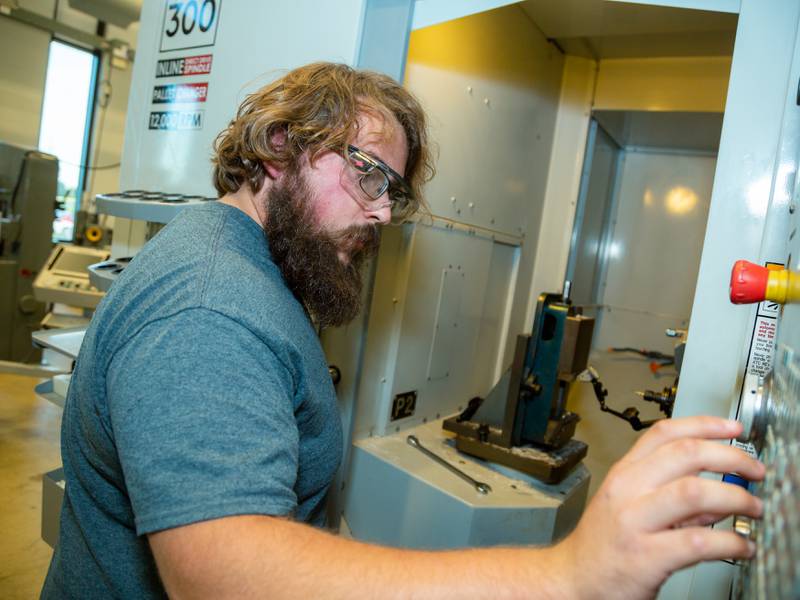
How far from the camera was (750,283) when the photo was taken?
1.71ft

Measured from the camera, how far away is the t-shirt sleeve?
528mm

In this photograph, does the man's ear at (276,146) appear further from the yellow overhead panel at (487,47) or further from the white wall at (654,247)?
the white wall at (654,247)

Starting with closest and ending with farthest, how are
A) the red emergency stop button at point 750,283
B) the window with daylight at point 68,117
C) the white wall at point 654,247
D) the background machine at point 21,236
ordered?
1. the red emergency stop button at point 750,283
2. the white wall at point 654,247
3. the background machine at point 21,236
4. the window with daylight at point 68,117

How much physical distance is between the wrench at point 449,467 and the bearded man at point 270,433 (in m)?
0.64

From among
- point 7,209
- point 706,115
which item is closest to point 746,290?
point 706,115

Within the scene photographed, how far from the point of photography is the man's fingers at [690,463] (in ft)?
1.39

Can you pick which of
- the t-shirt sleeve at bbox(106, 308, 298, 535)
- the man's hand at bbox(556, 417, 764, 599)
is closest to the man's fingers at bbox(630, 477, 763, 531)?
the man's hand at bbox(556, 417, 764, 599)

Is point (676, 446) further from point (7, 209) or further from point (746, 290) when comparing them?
point (7, 209)

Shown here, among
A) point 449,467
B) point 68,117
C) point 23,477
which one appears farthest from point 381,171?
point 68,117

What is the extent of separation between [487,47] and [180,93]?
3.33 feet

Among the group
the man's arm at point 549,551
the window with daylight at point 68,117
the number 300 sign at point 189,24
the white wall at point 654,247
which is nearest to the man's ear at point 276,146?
the man's arm at point 549,551

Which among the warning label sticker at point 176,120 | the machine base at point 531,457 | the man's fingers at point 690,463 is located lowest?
the machine base at point 531,457

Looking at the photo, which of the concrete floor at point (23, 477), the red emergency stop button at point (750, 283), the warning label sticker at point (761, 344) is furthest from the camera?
the concrete floor at point (23, 477)

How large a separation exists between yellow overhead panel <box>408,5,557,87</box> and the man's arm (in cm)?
138
